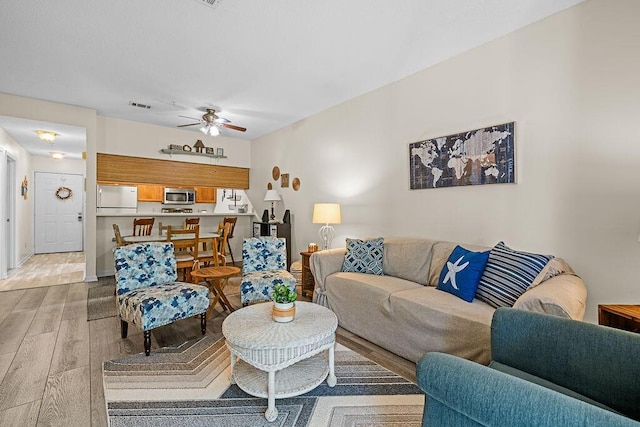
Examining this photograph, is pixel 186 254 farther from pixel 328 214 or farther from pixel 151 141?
pixel 151 141

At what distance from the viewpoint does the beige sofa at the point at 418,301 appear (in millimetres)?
1975

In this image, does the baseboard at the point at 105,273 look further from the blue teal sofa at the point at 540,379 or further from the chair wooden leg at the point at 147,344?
the blue teal sofa at the point at 540,379

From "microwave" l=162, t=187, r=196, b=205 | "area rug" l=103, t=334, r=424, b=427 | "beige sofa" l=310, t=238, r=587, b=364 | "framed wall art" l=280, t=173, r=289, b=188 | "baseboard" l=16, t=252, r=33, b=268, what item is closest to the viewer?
"area rug" l=103, t=334, r=424, b=427

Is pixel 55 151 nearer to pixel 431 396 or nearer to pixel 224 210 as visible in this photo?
pixel 224 210

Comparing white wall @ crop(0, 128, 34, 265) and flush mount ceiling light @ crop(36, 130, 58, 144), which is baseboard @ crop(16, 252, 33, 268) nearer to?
white wall @ crop(0, 128, 34, 265)

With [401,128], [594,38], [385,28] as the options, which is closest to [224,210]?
[401,128]

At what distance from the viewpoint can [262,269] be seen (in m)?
Answer: 3.64

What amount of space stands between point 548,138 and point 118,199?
730cm

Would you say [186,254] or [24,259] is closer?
[186,254]

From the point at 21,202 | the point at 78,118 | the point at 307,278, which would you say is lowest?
the point at 307,278

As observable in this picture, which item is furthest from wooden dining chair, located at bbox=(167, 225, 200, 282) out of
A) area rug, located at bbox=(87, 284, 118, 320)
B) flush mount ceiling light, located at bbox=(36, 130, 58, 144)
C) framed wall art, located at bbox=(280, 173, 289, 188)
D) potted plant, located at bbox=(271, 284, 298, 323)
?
flush mount ceiling light, located at bbox=(36, 130, 58, 144)

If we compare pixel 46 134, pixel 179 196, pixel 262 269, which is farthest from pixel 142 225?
pixel 262 269

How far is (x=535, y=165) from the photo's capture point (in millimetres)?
2584

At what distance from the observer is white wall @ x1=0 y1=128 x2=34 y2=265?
18.0 ft
